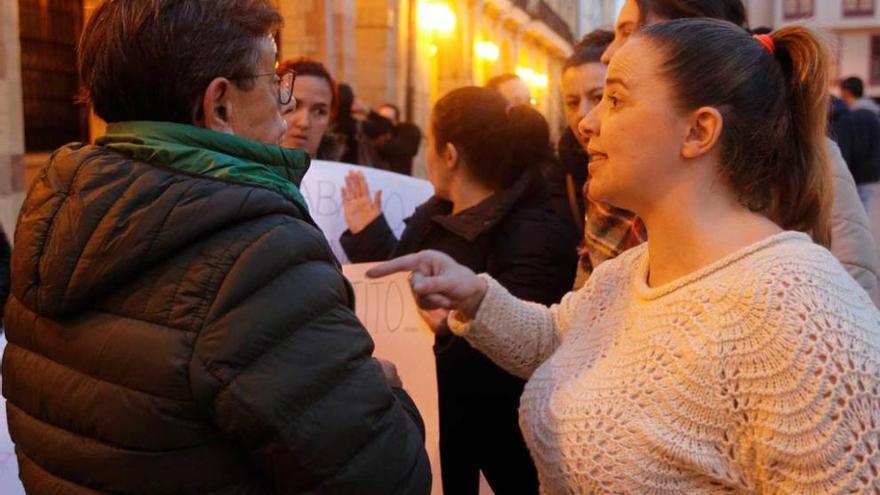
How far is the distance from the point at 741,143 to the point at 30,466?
1394 millimetres

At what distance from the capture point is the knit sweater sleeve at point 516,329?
2.39 metres

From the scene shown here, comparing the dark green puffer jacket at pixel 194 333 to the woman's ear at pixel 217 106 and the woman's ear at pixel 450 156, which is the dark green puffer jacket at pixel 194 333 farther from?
the woman's ear at pixel 450 156

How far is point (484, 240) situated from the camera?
326 cm

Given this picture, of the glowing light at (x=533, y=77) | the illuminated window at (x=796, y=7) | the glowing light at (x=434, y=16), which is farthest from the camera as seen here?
the illuminated window at (x=796, y=7)

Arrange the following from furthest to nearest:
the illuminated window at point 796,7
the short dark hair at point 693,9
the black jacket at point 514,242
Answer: the illuminated window at point 796,7 → the black jacket at point 514,242 → the short dark hair at point 693,9

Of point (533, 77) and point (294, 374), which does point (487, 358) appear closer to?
point (294, 374)

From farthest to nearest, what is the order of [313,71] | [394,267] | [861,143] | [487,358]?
[861,143]
[313,71]
[487,358]
[394,267]

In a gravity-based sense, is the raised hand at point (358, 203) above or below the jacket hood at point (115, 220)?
below

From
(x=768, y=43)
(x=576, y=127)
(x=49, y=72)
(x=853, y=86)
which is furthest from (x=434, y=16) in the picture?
(x=768, y=43)

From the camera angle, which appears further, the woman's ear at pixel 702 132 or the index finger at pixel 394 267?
the index finger at pixel 394 267

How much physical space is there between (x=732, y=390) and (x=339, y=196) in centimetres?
219

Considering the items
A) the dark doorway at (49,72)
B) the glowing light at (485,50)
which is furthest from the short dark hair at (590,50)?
the glowing light at (485,50)

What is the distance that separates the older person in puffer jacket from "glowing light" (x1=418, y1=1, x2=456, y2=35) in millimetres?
14102

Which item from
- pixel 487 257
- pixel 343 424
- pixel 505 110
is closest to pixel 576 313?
pixel 343 424
